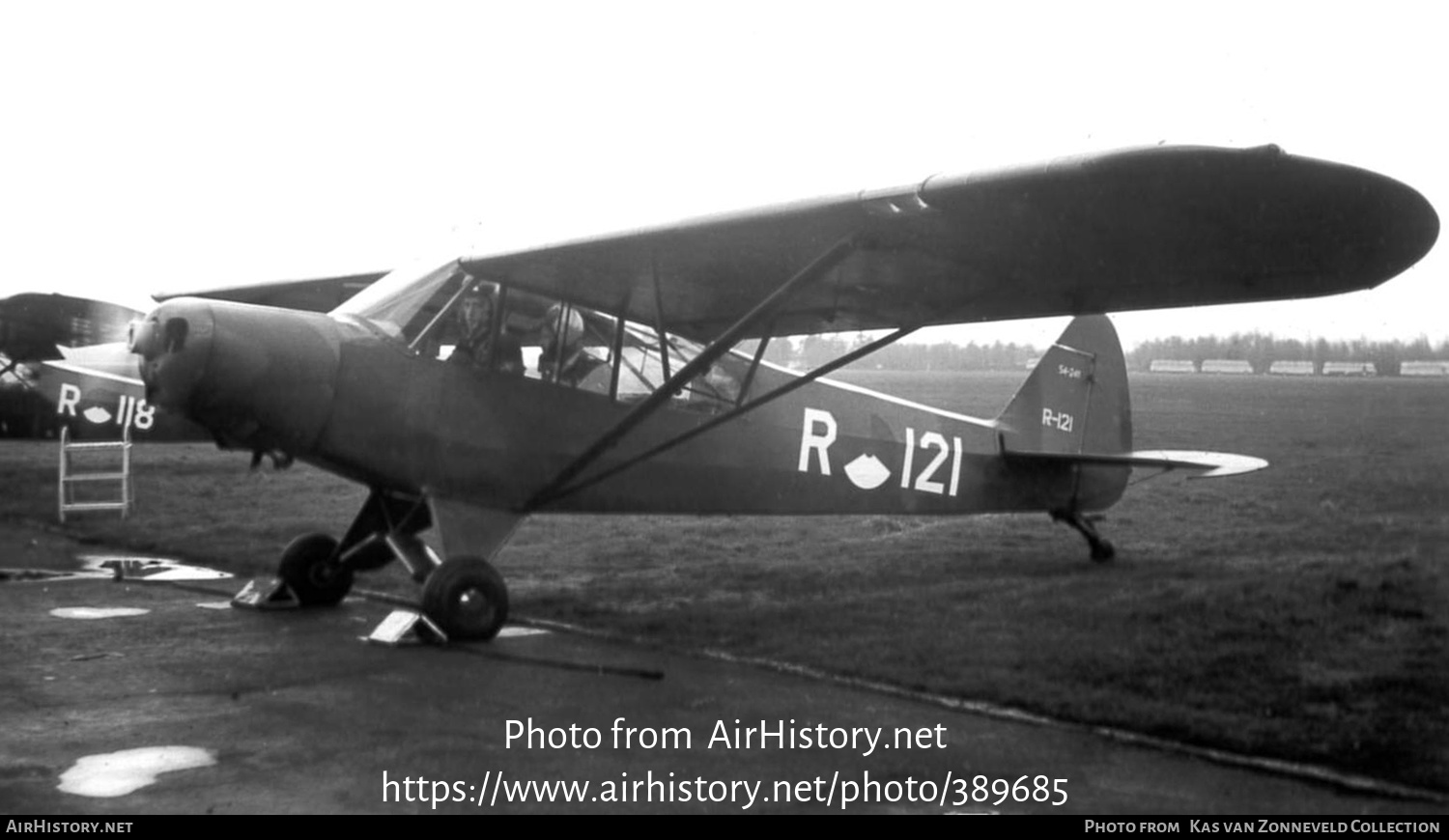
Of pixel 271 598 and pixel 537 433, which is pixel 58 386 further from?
pixel 537 433

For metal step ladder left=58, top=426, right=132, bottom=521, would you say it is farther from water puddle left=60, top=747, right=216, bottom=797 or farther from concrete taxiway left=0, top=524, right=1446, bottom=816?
water puddle left=60, top=747, right=216, bottom=797

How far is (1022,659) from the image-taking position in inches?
262

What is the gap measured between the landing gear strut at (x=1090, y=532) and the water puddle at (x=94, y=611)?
6.89 m

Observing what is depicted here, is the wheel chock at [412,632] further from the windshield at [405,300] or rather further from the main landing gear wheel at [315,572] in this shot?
the windshield at [405,300]

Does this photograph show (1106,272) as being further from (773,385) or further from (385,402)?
(385,402)

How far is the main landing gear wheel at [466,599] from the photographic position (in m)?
7.23

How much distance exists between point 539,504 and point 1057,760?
417 centimetres

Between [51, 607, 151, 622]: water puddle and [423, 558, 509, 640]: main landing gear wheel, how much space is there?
2.32 meters

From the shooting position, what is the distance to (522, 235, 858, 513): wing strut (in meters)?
6.61

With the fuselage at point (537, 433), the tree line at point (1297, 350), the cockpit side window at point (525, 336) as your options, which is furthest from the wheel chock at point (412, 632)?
the tree line at point (1297, 350)

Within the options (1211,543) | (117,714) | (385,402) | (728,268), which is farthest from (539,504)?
(1211,543)

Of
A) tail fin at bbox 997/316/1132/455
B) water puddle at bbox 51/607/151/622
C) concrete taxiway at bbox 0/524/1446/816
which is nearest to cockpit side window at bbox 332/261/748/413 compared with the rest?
concrete taxiway at bbox 0/524/1446/816

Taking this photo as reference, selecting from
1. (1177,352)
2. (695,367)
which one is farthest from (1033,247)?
(1177,352)

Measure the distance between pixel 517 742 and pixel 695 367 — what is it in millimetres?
2746
